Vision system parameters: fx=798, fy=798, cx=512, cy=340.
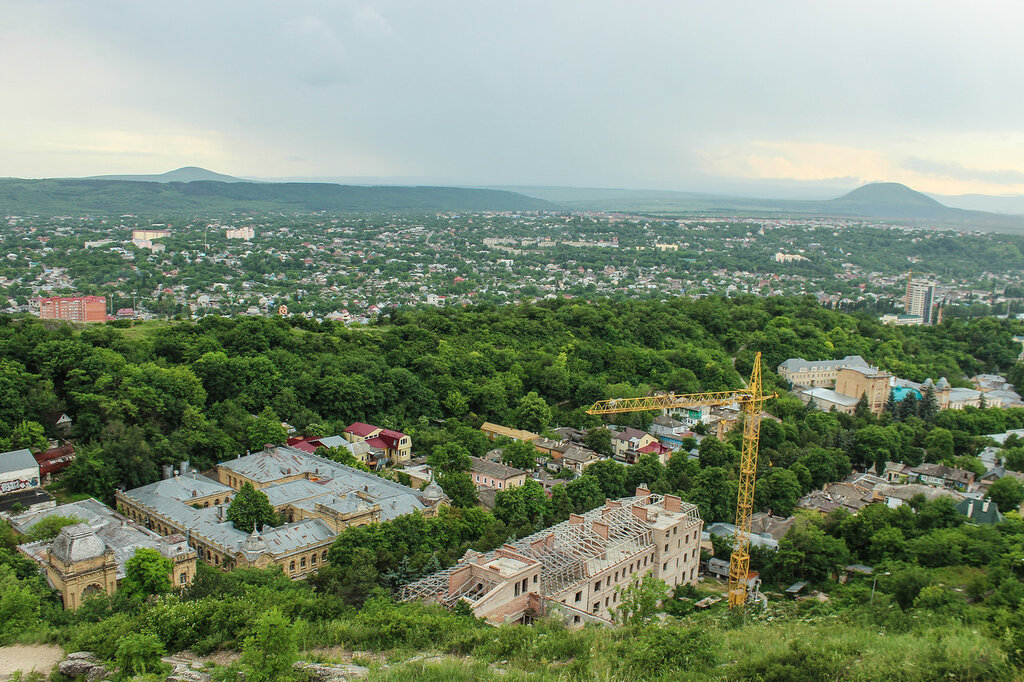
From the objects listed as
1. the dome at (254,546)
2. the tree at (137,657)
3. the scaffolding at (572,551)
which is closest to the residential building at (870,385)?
the scaffolding at (572,551)

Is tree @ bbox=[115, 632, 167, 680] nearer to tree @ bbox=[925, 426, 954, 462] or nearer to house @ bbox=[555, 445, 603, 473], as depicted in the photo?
house @ bbox=[555, 445, 603, 473]

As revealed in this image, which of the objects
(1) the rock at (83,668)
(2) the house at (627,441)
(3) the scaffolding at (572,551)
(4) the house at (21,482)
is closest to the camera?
(1) the rock at (83,668)

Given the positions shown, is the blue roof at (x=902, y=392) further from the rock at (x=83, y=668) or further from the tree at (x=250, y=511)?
the rock at (x=83, y=668)

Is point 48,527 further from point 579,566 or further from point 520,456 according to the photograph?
point 520,456

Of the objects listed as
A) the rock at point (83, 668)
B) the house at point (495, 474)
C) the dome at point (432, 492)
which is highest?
the rock at point (83, 668)

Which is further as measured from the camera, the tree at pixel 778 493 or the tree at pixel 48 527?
the tree at pixel 778 493

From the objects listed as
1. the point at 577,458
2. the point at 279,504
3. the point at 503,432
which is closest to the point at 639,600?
the point at 279,504
